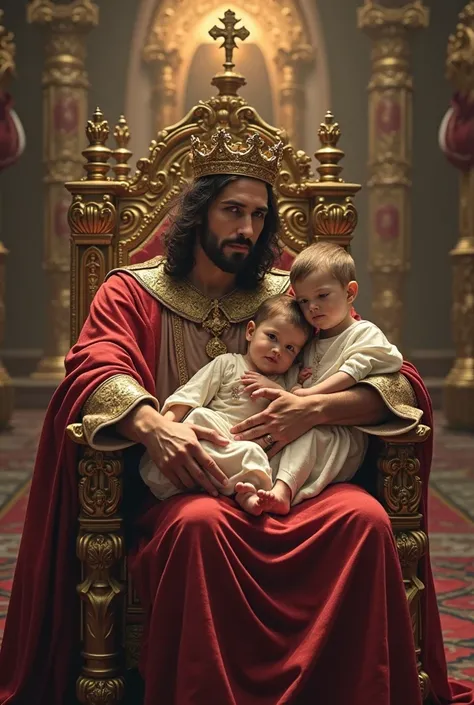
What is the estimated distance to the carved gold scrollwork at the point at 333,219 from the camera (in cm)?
427

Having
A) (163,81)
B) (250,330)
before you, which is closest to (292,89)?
(163,81)

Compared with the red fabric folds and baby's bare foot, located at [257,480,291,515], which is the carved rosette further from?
baby's bare foot, located at [257,480,291,515]

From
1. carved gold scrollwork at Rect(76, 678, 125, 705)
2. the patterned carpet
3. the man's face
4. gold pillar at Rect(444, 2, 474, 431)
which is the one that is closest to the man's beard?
the man's face

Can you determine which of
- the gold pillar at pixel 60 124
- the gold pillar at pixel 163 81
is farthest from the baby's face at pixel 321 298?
the gold pillar at pixel 163 81

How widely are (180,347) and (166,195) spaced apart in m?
0.71

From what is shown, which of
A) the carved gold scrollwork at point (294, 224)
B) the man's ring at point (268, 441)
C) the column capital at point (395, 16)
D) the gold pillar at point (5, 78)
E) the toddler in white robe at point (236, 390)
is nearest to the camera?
the toddler in white robe at point (236, 390)

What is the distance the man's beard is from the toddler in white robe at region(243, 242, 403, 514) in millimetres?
328

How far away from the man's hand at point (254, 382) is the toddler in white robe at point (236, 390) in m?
0.02

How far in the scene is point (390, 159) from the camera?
13.2 metres

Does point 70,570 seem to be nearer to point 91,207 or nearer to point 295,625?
point 295,625

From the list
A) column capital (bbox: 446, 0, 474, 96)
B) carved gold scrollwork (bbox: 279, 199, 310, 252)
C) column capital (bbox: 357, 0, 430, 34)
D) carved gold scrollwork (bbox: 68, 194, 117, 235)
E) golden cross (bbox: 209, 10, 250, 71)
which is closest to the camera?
carved gold scrollwork (bbox: 68, 194, 117, 235)

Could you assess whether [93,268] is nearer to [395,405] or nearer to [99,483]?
[99,483]

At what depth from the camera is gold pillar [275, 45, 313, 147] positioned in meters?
13.8

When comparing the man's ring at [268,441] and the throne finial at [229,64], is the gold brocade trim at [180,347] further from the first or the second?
the throne finial at [229,64]
